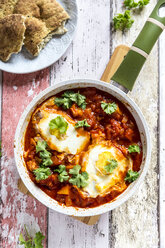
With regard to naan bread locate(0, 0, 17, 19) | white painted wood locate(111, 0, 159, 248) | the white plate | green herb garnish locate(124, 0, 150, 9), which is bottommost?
white painted wood locate(111, 0, 159, 248)

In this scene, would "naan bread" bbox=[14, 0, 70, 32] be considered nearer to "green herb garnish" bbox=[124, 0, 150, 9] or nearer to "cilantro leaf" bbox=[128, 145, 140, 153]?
"green herb garnish" bbox=[124, 0, 150, 9]

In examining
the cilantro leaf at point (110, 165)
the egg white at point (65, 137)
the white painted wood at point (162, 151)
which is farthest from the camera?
the white painted wood at point (162, 151)

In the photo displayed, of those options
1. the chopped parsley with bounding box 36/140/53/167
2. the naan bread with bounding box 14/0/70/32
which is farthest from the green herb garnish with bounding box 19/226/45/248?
the naan bread with bounding box 14/0/70/32

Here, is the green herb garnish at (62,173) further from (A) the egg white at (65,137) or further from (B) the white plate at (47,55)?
(B) the white plate at (47,55)

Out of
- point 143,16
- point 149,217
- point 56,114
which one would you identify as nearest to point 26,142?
point 56,114

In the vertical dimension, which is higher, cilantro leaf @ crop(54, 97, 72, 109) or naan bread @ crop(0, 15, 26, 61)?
naan bread @ crop(0, 15, 26, 61)

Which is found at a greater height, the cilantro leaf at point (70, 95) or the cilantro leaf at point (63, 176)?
the cilantro leaf at point (70, 95)

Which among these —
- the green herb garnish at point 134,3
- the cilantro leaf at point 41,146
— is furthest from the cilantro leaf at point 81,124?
the green herb garnish at point 134,3
